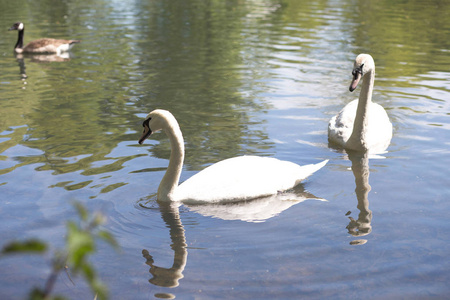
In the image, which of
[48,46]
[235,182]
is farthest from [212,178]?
[48,46]

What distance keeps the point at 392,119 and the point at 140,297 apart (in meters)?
7.64

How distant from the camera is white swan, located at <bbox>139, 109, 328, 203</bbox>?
7.07 metres

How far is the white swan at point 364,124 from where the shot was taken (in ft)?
31.5

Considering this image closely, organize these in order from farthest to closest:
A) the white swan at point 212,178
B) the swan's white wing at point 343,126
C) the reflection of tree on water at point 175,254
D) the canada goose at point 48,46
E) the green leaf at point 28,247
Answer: the canada goose at point 48,46 → the swan's white wing at point 343,126 → the white swan at point 212,178 → the reflection of tree on water at point 175,254 → the green leaf at point 28,247

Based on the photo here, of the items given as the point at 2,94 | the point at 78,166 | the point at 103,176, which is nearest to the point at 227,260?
the point at 103,176

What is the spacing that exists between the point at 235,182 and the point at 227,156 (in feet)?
6.44

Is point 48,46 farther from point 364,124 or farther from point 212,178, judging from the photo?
point 212,178

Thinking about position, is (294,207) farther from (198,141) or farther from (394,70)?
(394,70)

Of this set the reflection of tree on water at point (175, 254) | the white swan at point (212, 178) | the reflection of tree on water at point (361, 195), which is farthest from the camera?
the white swan at point (212, 178)

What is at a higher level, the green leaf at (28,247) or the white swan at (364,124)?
the green leaf at (28,247)

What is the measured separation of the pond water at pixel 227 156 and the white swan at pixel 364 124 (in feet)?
0.90

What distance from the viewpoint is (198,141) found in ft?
32.2

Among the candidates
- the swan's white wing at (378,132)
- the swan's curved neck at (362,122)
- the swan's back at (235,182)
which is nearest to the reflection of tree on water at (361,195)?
the swan's curved neck at (362,122)

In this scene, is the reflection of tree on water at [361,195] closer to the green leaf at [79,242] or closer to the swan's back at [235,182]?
the swan's back at [235,182]
